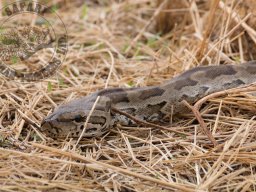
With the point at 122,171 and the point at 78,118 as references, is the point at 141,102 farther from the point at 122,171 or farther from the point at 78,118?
the point at 122,171

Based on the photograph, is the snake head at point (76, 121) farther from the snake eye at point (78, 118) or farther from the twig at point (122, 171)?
the twig at point (122, 171)

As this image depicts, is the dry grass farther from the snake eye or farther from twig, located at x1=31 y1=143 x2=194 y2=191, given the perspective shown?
the snake eye

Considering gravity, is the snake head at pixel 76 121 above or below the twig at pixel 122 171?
above

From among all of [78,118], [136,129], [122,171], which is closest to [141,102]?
[136,129]

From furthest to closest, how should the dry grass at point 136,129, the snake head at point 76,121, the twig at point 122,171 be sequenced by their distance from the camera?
the snake head at point 76,121
the dry grass at point 136,129
the twig at point 122,171

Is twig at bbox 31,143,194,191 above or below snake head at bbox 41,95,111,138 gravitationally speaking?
below

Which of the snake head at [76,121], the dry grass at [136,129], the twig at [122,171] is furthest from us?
the snake head at [76,121]

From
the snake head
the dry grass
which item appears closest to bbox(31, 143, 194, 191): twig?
the dry grass

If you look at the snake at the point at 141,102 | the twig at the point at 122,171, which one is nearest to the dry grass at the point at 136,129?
the twig at the point at 122,171
